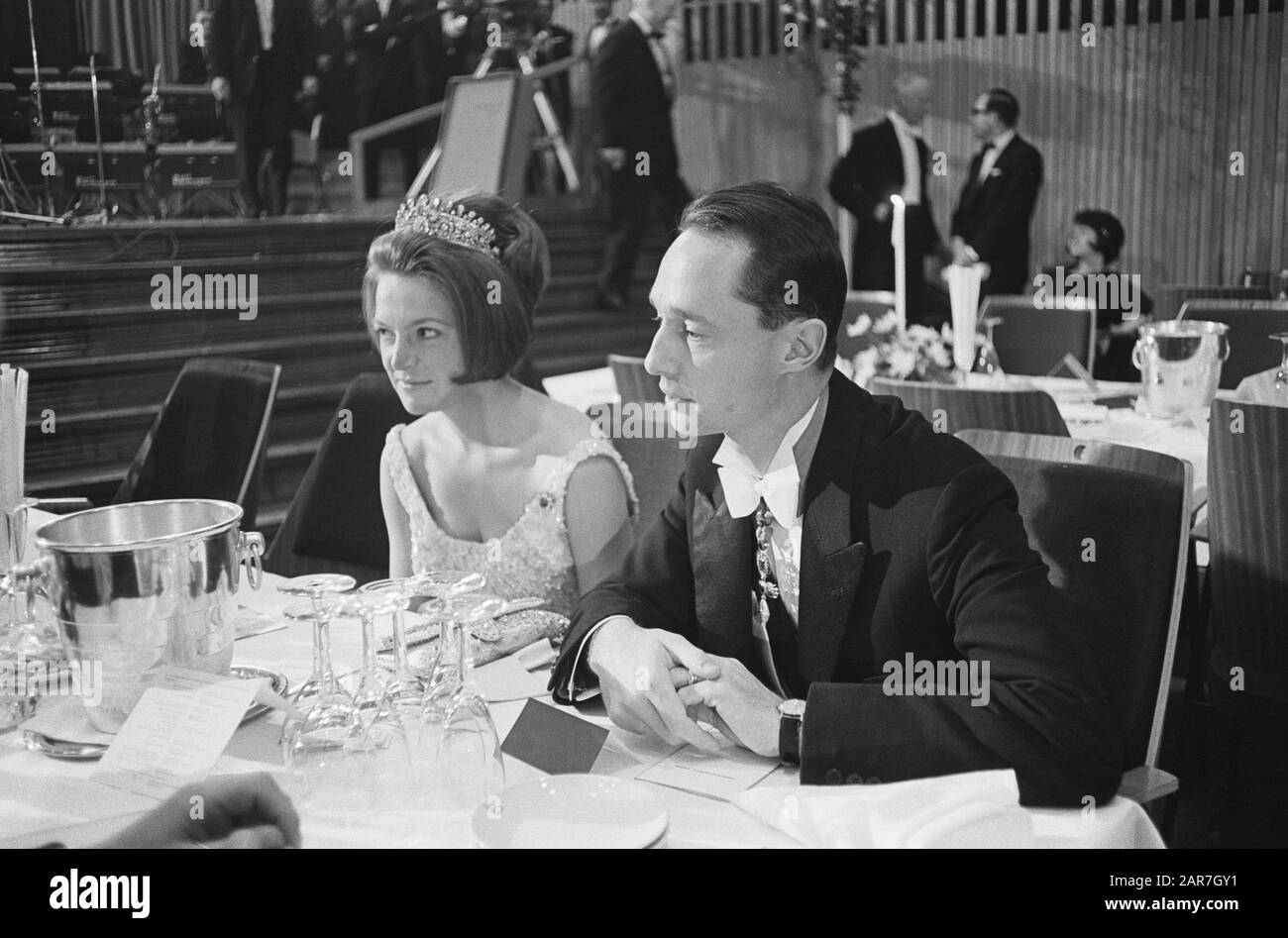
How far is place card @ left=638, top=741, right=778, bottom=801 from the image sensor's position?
133 cm

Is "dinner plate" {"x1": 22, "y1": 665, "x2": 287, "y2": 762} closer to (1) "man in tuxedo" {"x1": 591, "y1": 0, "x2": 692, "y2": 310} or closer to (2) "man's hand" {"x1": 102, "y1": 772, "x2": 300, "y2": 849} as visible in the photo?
(2) "man's hand" {"x1": 102, "y1": 772, "x2": 300, "y2": 849}

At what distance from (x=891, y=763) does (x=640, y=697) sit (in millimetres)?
302

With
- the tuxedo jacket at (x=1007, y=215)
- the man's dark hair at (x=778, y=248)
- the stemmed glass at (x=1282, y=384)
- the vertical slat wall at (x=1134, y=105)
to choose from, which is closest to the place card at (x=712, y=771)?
the man's dark hair at (x=778, y=248)

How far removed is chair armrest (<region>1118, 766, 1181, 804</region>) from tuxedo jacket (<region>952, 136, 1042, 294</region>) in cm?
651

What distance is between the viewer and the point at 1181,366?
353 centimetres

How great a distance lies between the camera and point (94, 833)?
124cm

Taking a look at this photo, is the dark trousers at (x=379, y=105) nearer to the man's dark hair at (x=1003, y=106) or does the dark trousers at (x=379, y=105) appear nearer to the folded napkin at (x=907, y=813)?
the man's dark hair at (x=1003, y=106)

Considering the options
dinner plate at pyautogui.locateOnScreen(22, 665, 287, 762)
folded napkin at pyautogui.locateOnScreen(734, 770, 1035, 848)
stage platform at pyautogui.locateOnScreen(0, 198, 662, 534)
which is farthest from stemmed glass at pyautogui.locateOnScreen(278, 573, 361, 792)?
stage platform at pyautogui.locateOnScreen(0, 198, 662, 534)

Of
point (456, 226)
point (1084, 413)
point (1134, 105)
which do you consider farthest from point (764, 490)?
point (1134, 105)

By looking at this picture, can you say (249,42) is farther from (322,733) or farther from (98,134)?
(322,733)

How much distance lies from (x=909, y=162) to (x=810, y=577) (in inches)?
288
